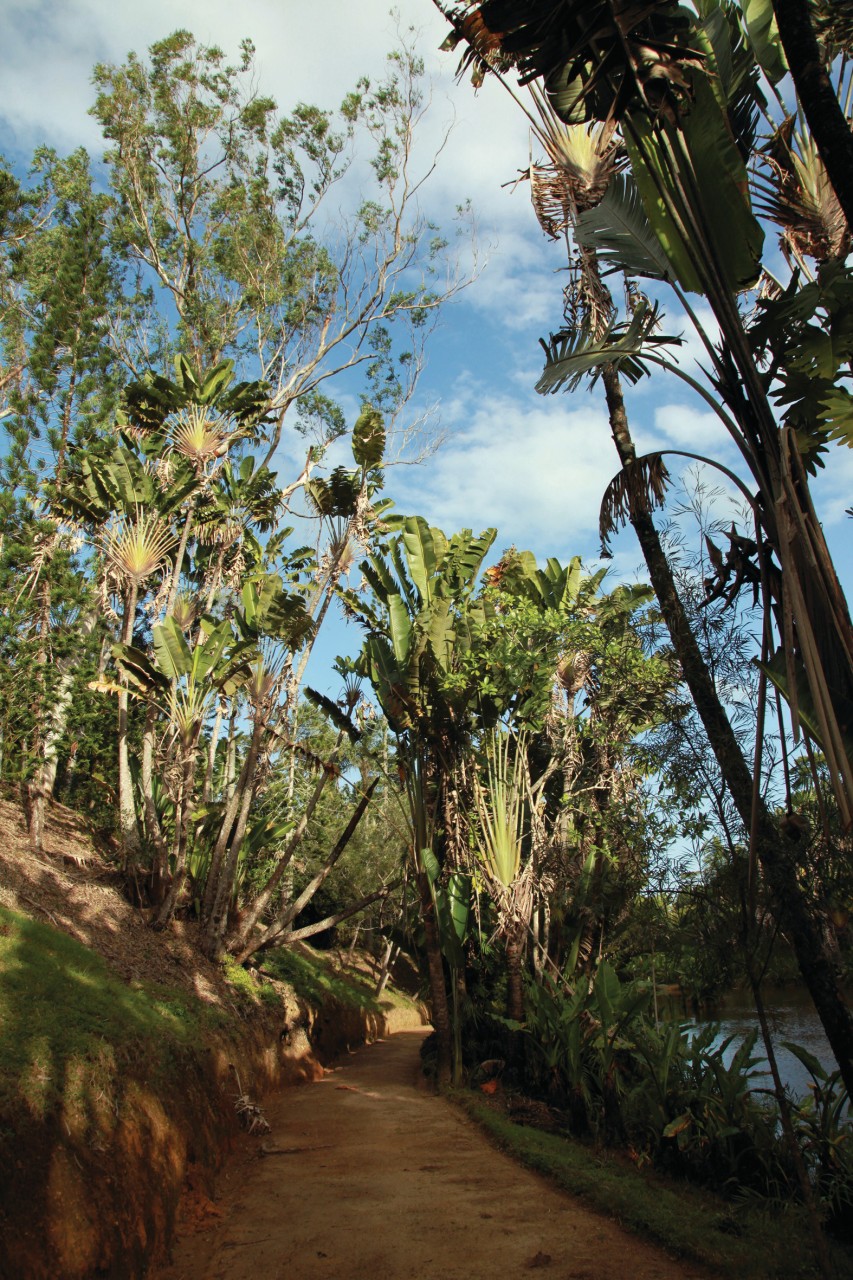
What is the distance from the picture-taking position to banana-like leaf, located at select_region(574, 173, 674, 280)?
16.9ft

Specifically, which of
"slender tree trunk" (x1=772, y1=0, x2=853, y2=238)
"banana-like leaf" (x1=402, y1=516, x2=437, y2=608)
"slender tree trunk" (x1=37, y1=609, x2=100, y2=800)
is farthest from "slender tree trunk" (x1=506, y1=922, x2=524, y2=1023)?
"slender tree trunk" (x1=772, y1=0, x2=853, y2=238)

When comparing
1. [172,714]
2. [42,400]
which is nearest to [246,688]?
[172,714]

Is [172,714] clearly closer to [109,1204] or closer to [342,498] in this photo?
[342,498]

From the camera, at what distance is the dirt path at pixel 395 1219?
505cm

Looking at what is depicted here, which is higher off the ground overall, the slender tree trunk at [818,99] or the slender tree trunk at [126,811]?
the slender tree trunk at [818,99]

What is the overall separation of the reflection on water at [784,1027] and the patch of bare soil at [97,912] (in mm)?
6130

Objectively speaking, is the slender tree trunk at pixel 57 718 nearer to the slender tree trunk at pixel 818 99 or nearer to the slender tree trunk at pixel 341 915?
the slender tree trunk at pixel 341 915

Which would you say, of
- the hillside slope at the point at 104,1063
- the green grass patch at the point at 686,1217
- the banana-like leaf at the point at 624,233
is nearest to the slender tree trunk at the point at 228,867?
the hillside slope at the point at 104,1063

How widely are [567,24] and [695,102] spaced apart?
102 cm

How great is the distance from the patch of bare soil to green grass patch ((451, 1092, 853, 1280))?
183 inches

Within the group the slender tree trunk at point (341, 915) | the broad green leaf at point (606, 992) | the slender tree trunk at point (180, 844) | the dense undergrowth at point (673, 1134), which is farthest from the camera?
the slender tree trunk at point (341, 915)

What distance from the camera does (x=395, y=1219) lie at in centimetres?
590

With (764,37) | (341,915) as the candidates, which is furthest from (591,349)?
(341,915)

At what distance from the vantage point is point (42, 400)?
13227 millimetres
